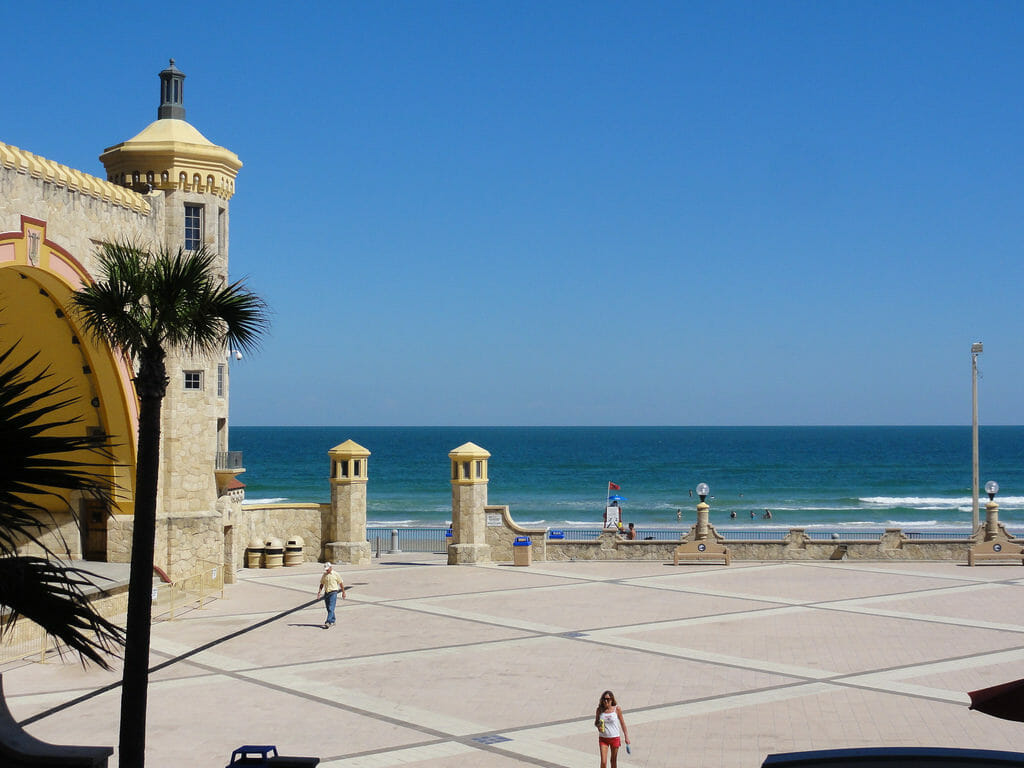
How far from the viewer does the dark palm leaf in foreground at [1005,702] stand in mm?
8398

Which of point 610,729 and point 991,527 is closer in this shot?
point 610,729

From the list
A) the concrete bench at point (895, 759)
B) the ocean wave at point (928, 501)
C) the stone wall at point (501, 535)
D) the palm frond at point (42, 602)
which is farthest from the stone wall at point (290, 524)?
the ocean wave at point (928, 501)

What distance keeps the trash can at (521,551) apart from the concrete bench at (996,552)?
1322cm

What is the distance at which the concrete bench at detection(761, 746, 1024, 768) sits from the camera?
33.3 feet

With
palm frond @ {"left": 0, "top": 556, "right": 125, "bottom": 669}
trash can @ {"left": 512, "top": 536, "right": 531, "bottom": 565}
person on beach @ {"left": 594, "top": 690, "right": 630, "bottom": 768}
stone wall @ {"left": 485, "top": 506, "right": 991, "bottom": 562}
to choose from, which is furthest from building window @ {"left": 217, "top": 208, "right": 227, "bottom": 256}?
palm frond @ {"left": 0, "top": 556, "right": 125, "bottom": 669}

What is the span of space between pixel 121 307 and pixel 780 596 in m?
18.5

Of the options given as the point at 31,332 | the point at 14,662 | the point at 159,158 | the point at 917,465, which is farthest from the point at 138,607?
the point at 917,465

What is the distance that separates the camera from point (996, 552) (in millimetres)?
33844

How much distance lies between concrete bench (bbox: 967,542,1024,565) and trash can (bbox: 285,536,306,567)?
2007 centimetres

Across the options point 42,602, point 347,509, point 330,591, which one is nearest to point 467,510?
point 347,509

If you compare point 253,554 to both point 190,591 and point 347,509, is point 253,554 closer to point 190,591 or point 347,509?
point 347,509

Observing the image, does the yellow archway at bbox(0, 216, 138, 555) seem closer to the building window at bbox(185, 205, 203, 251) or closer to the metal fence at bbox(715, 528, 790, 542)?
the building window at bbox(185, 205, 203, 251)

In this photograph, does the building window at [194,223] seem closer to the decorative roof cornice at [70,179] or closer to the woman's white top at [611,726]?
the decorative roof cornice at [70,179]

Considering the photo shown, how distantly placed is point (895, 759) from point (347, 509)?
25183 millimetres
